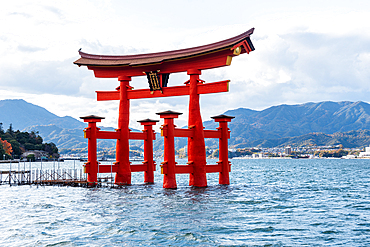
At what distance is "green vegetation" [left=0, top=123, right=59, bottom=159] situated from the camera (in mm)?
132750

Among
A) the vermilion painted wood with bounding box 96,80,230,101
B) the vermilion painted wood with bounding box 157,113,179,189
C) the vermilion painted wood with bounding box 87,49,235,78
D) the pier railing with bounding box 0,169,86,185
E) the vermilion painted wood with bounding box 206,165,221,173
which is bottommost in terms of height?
the pier railing with bounding box 0,169,86,185

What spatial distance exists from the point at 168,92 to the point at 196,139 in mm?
5352

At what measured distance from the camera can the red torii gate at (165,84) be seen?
100 feet

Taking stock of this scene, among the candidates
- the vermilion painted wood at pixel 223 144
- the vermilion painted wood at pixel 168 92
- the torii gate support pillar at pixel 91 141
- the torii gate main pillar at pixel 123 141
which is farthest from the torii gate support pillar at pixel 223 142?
the torii gate support pillar at pixel 91 141

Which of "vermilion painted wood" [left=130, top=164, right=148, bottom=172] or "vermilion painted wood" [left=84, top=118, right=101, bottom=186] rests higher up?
"vermilion painted wood" [left=84, top=118, right=101, bottom=186]

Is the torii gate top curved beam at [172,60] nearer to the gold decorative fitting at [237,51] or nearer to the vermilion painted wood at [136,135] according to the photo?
the gold decorative fitting at [237,51]

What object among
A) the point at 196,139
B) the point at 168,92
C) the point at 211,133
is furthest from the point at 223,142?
the point at 168,92

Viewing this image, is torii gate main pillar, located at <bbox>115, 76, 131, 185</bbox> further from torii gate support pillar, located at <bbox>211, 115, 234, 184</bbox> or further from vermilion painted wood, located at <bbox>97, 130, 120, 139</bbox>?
torii gate support pillar, located at <bbox>211, 115, 234, 184</bbox>

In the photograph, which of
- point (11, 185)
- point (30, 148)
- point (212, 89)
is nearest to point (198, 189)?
point (212, 89)

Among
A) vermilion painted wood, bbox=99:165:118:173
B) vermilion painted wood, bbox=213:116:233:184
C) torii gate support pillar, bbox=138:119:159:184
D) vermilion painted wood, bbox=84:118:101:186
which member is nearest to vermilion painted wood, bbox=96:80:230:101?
torii gate support pillar, bbox=138:119:159:184

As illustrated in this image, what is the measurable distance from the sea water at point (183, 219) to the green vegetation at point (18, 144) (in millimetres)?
109424

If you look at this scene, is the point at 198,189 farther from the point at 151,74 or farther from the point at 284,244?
the point at 284,244

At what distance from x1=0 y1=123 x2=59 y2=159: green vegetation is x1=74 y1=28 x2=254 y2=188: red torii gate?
102 meters

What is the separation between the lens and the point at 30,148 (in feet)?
492
